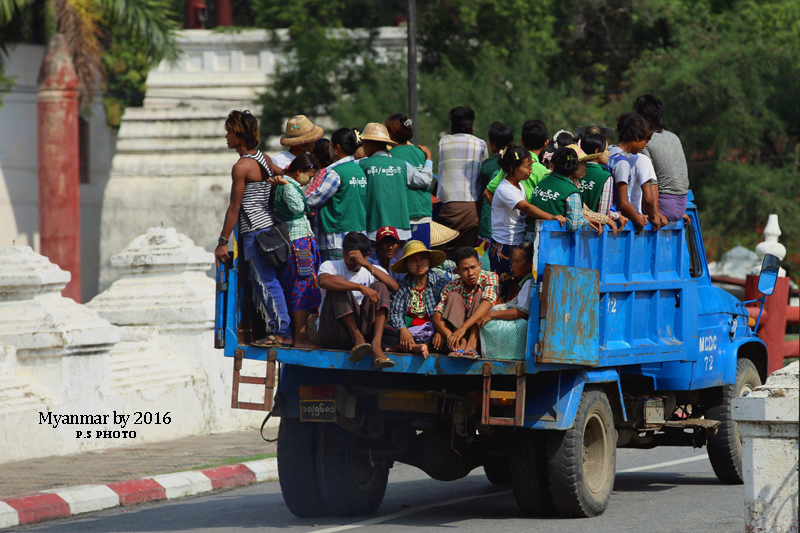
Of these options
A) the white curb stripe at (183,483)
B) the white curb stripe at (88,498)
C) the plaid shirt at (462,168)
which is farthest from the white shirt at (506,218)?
the white curb stripe at (88,498)

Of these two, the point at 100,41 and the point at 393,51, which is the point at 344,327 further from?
the point at 100,41

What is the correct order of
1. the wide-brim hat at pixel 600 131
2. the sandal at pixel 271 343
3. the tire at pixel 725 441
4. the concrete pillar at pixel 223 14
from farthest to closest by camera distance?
the concrete pillar at pixel 223 14 → the tire at pixel 725 441 → the wide-brim hat at pixel 600 131 → the sandal at pixel 271 343

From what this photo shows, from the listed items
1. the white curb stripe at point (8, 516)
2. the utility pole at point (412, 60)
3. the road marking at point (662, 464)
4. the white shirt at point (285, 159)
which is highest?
the utility pole at point (412, 60)

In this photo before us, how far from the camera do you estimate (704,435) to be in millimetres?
8969

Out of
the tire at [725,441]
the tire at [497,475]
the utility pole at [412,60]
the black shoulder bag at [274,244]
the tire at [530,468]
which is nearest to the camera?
the tire at [530,468]

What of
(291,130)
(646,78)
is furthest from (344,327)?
(646,78)

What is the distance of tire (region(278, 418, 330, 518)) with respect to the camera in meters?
7.94

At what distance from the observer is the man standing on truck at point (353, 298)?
7434mm

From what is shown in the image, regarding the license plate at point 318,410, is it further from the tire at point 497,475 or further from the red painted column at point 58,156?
the red painted column at point 58,156

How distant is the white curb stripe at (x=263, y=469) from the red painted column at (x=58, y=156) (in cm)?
1536

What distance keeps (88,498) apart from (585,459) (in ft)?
12.5

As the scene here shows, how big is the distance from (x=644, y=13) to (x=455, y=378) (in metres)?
20.4

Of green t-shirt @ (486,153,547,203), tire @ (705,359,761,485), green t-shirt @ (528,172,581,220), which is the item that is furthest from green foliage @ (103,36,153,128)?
green t-shirt @ (528,172,581,220)

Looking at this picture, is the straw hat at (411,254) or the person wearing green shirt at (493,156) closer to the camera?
the straw hat at (411,254)
